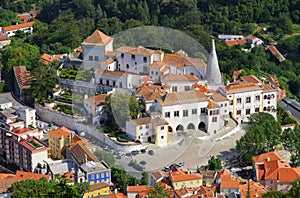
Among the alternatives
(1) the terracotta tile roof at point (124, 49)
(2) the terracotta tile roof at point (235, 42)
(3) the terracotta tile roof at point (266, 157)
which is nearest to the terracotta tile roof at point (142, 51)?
(1) the terracotta tile roof at point (124, 49)

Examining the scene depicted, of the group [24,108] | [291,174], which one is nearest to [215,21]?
[24,108]

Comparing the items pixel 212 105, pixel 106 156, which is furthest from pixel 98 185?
pixel 212 105

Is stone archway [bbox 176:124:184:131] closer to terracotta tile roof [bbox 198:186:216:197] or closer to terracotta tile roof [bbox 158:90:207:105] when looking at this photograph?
terracotta tile roof [bbox 158:90:207:105]

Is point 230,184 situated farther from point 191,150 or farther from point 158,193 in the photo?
point 191,150

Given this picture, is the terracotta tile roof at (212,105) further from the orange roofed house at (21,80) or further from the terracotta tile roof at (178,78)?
the orange roofed house at (21,80)

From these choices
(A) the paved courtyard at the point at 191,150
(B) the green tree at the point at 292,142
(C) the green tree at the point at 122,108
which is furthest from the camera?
(C) the green tree at the point at 122,108

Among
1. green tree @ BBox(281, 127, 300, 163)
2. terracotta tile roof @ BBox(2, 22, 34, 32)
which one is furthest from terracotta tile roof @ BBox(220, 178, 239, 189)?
terracotta tile roof @ BBox(2, 22, 34, 32)
